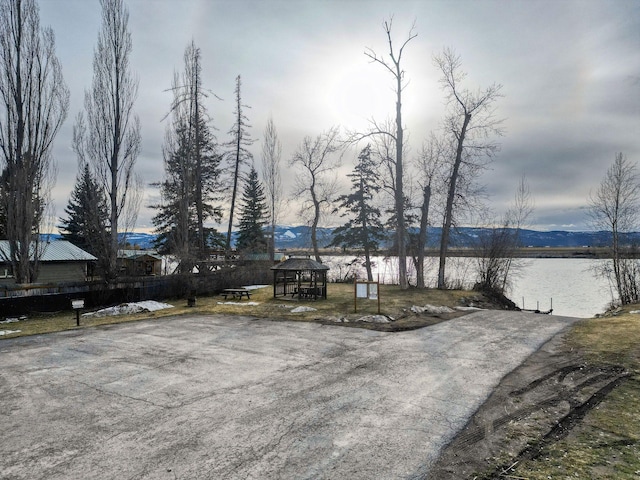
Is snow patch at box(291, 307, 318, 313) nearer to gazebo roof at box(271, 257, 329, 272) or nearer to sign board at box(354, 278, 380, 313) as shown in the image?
sign board at box(354, 278, 380, 313)

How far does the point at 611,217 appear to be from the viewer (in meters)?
21.5

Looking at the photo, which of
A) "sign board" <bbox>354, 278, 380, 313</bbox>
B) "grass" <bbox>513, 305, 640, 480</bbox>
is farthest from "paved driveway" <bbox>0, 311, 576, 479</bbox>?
Answer: "sign board" <bbox>354, 278, 380, 313</bbox>

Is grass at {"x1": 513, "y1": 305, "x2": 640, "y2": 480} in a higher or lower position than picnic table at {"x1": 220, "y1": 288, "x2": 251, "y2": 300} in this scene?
higher

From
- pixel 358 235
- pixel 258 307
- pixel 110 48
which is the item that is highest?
pixel 110 48

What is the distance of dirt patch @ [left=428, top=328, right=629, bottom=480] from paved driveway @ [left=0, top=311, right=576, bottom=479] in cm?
20

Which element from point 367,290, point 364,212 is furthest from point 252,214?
point 367,290

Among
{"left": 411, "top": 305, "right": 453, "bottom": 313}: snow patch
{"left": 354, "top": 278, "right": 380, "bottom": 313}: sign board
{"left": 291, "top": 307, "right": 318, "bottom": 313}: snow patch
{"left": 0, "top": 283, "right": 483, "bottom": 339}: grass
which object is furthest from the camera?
{"left": 291, "top": 307, "right": 318, "bottom": 313}: snow patch

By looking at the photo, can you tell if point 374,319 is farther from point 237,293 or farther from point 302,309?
point 237,293

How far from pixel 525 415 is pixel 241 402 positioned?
12.0 ft

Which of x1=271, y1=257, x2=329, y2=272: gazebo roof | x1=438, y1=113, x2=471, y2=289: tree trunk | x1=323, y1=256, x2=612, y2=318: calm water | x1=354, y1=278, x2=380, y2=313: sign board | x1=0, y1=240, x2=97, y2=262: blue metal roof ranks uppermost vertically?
x1=438, y1=113, x2=471, y2=289: tree trunk

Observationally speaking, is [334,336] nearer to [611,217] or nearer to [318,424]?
[318,424]

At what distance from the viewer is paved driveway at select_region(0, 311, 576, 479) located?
11.3 feet

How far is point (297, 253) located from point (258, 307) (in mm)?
21281

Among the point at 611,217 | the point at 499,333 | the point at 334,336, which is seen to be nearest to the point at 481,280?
the point at 611,217
